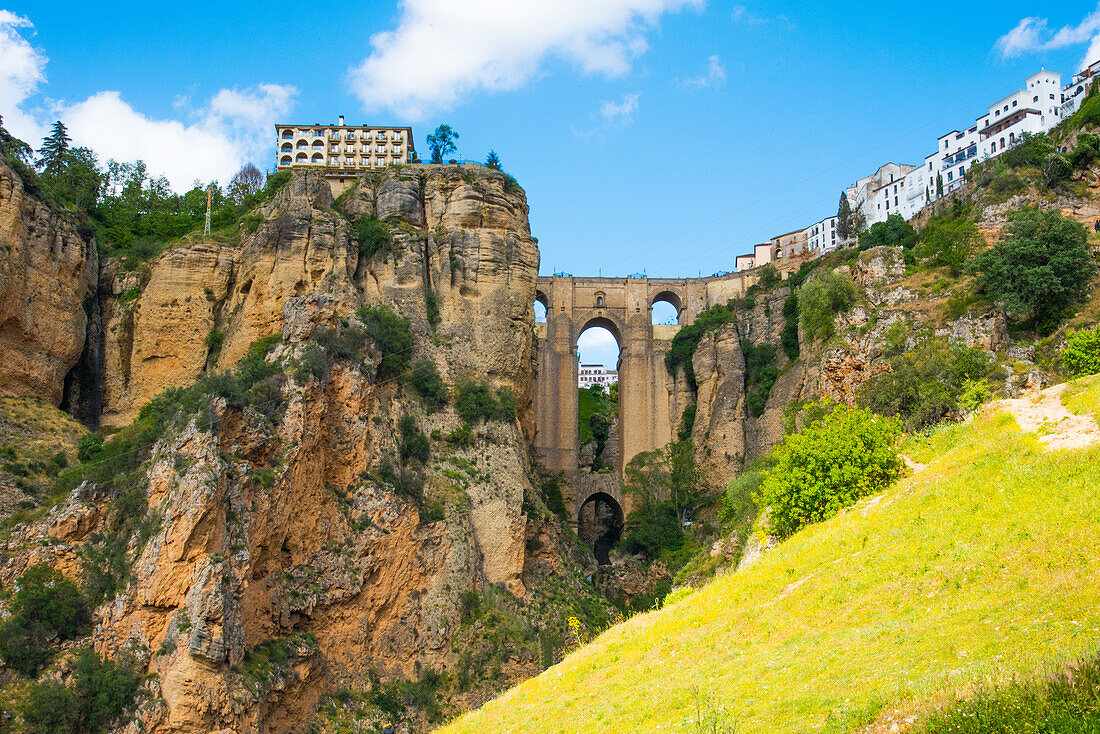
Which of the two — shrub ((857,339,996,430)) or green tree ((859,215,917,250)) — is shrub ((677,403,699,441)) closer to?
green tree ((859,215,917,250))

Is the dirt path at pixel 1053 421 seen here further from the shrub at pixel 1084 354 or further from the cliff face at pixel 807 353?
the cliff face at pixel 807 353

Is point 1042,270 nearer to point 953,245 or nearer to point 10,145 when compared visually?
point 953,245

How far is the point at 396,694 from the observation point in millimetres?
37312

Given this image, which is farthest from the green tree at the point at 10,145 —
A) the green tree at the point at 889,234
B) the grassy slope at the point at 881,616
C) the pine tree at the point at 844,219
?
the pine tree at the point at 844,219

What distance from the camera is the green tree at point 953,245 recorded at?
147ft

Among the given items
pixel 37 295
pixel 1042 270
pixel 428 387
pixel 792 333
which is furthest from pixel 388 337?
pixel 792 333

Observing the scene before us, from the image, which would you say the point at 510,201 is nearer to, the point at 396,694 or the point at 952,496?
the point at 396,694

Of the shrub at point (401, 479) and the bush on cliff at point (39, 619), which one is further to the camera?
the shrub at point (401, 479)

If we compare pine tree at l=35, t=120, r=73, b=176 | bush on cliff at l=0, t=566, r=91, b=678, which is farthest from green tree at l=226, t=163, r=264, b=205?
bush on cliff at l=0, t=566, r=91, b=678

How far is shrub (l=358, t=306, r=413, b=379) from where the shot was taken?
45.5 meters

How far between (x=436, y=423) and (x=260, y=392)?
1031 centimetres

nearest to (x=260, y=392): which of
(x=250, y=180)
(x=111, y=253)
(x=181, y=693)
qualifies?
(x=181, y=693)

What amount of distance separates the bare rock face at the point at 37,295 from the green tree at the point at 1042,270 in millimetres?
41891

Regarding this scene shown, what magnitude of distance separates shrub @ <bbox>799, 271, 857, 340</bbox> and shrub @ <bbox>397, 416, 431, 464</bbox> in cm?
2057
